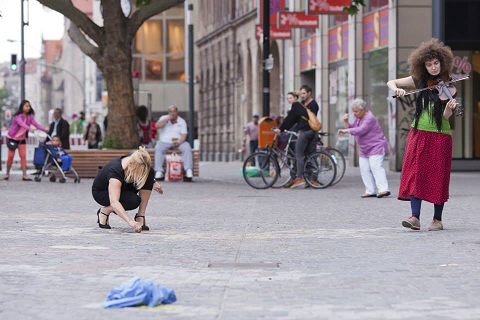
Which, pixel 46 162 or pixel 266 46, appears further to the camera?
pixel 266 46

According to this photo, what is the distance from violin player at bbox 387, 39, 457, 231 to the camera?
37.8ft

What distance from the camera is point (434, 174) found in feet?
37.8

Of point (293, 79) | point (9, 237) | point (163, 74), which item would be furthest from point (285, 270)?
point (163, 74)

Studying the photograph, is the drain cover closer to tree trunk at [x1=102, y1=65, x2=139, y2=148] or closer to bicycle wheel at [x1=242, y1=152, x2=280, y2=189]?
bicycle wheel at [x1=242, y1=152, x2=280, y2=189]

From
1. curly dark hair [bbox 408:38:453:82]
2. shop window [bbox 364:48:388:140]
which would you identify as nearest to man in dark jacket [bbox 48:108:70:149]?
shop window [bbox 364:48:388:140]

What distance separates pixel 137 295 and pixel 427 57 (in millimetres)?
5808

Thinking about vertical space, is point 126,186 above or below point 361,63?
below

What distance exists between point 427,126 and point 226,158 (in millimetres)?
47177

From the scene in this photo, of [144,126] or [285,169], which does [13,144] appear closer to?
[144,126]

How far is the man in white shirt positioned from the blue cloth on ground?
17.8 m

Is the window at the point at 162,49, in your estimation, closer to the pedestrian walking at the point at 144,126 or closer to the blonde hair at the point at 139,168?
the pedestrian walking at the point at 144,126

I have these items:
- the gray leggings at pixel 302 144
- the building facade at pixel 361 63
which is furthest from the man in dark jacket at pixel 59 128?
the gray leggings at pixel 302 144

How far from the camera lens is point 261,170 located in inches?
834

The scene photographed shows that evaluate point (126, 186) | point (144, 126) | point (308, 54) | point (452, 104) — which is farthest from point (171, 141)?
point (308, 54)
